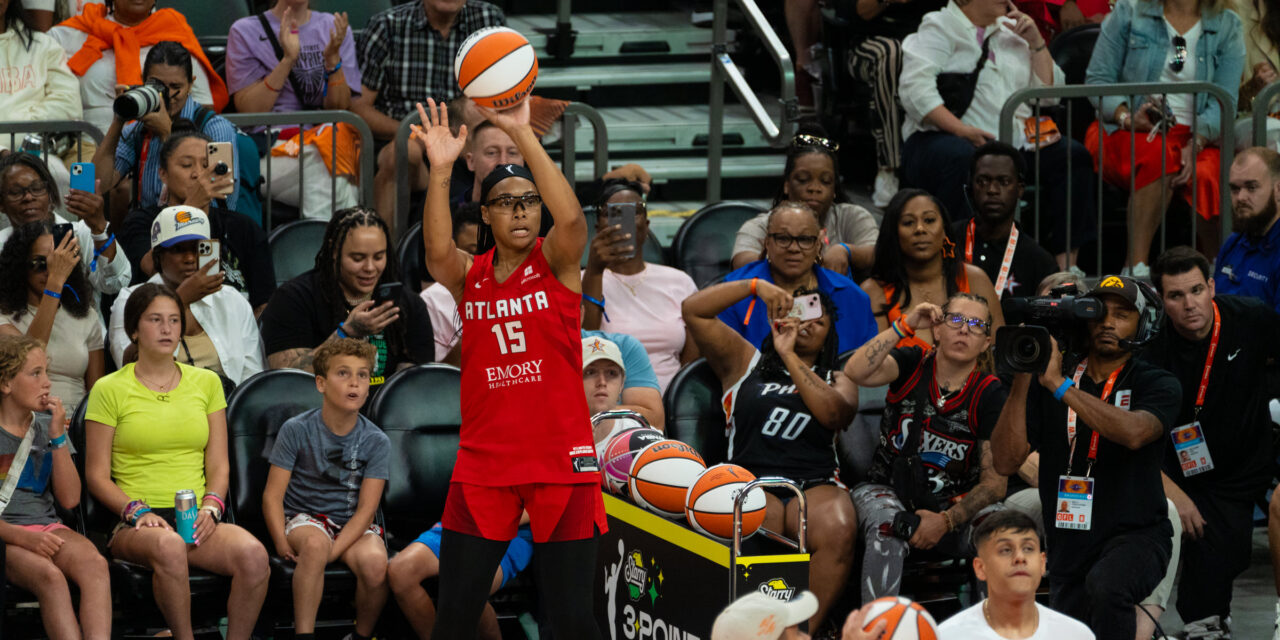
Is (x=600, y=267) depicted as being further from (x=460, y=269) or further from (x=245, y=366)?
(x=460, y=269)

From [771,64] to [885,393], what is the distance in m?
4.86

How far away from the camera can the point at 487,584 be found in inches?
211

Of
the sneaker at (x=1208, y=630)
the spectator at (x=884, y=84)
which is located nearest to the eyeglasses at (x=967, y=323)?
the sneaker at (x=1208, y=630)

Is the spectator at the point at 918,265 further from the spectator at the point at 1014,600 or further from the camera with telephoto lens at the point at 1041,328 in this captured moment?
the spectator at the point at 1014,600

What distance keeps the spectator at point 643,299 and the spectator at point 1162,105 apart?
9.10 ft

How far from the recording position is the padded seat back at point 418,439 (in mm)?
7082

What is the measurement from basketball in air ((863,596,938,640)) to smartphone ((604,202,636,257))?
420cm

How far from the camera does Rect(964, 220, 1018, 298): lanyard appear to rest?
8.19 m

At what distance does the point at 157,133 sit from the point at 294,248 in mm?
900

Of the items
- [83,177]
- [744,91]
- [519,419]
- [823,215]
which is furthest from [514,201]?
[744,91]

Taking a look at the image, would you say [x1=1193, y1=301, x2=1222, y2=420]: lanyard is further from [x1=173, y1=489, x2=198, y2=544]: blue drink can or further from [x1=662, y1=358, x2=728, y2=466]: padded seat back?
[x1=173, y1=489, x2=198, y2=544]: blue drink can

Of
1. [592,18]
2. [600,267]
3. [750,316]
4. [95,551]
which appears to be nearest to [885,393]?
[750,316]

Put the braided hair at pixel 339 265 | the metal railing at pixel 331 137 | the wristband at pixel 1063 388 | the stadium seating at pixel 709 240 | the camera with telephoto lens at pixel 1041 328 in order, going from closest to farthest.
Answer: the camera with telephoto lens at pixel 1041 328
the wristband at pixel 1063 388
the braided hair at pixel 339 265
the metal railing at pixel 331 137
the stadium seating at pixel 709 240

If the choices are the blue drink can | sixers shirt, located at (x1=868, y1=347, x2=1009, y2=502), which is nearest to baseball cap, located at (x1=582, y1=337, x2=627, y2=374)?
sixers shirt, located at (x1=868, y1=347, x2=1009, y2=502)
